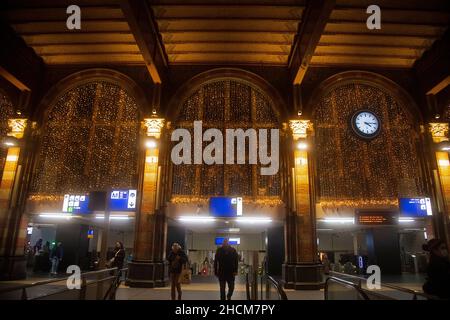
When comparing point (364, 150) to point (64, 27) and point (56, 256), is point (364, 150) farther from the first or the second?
point (56, 256)

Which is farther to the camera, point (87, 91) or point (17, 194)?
point (87, 91)

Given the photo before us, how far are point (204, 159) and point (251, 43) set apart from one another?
542 centimetres

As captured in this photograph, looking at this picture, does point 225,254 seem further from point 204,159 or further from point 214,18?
point 214,18

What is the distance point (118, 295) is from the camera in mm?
9227

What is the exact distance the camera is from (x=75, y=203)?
38.5ft

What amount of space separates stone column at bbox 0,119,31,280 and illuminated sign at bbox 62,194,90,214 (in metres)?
2.32

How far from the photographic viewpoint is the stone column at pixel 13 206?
11.6m

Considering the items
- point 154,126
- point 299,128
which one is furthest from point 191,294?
point 299,128

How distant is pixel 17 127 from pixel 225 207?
977 centimetres

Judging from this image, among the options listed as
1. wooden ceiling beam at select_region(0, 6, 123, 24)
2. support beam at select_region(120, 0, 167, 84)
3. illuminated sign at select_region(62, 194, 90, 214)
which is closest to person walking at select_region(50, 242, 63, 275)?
illuminated sign at select_region(62, 194, 90, 214)

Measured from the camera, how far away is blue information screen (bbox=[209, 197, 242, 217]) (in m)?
12.1

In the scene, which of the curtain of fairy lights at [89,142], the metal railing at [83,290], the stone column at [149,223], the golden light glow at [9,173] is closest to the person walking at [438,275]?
the metal railing at [83,290]

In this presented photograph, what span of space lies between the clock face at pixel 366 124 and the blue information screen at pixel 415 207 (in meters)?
3.17

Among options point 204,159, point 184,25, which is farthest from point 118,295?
point 184,25
